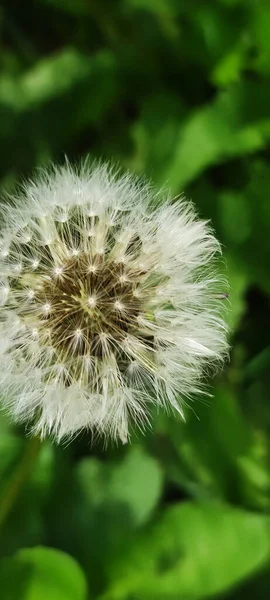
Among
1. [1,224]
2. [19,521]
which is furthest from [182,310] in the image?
[19,521]

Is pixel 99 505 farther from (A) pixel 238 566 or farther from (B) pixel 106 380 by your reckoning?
(B) pixel 106 380

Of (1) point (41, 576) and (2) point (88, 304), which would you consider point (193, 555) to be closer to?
(1) point (41, 576)

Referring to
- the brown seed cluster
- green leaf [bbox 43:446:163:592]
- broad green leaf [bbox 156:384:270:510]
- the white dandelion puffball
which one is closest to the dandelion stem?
the white dandelion puffball

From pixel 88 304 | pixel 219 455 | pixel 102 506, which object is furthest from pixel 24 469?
pixel 219 455

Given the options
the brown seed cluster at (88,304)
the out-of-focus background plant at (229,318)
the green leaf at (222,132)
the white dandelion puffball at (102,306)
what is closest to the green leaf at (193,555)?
the out-of-focus background plant at (229,318)

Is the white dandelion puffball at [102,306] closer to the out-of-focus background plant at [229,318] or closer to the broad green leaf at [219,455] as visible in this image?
the out-of-focus background plant at [229,318]

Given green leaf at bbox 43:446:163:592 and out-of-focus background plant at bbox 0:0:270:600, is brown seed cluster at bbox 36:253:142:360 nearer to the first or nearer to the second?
out-of-focus background plant at bbox 0:0:270:600
